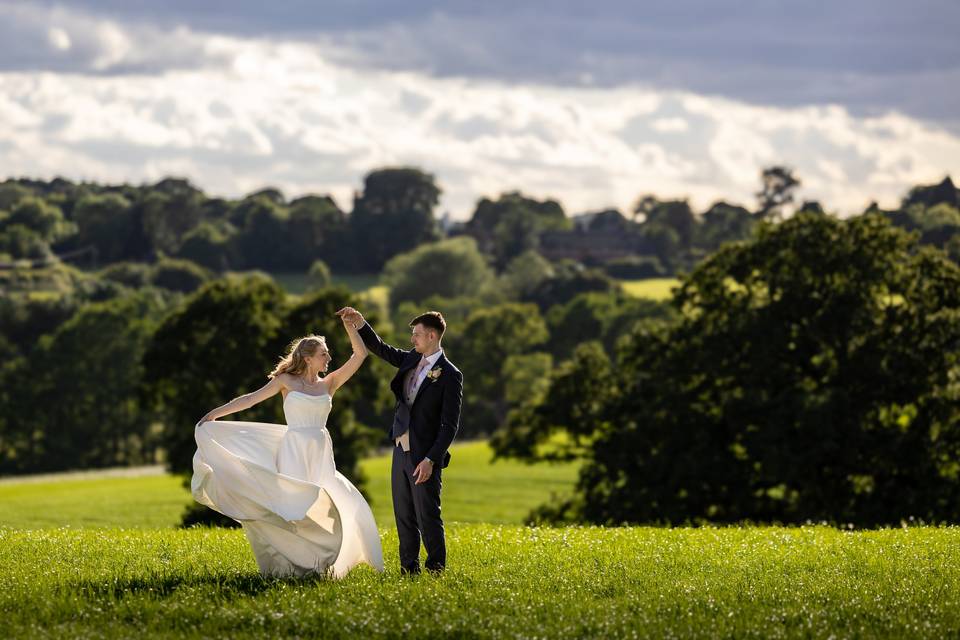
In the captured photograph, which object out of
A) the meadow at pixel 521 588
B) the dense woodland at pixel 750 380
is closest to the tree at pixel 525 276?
the dense woodland at pixel 750 380

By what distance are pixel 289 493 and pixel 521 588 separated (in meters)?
2.71

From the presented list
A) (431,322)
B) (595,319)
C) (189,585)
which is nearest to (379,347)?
(431,322)

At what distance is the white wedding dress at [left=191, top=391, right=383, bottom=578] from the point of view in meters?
14.0

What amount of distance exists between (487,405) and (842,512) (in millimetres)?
74005

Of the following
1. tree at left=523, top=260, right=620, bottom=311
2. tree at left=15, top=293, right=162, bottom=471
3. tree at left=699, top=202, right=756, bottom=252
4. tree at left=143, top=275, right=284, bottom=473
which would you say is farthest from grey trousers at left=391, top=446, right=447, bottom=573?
tree at left=699, top=202, right=756, bottom=252

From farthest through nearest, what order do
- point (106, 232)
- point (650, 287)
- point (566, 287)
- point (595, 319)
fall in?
point (106, 232) < point (650, 287) < point (566, 287) < point (595, 319)

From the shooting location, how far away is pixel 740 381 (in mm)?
38281

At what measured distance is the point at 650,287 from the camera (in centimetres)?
16562

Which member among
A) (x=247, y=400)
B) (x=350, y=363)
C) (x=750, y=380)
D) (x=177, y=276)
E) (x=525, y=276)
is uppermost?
(x=177, y=276)

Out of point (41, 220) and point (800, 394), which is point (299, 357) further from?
point (41, 220)

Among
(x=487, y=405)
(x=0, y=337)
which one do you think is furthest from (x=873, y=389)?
(x=0, y=337)

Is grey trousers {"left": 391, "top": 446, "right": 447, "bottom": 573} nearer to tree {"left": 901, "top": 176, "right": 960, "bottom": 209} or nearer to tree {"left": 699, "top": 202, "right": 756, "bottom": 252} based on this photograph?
tree {"left": 901, "top": 176, "right": 960, "bottom": 209}

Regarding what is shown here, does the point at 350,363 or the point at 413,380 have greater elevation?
the point at 350,363

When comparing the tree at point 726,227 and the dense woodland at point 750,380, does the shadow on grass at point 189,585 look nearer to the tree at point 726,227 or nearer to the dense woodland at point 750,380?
the dense woodland at point 750,380
